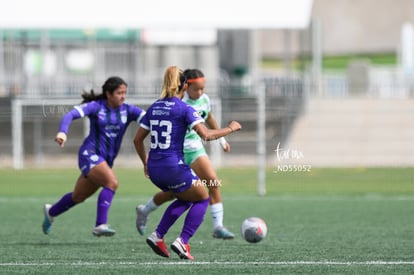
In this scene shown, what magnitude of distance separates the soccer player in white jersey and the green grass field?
0.20 meters

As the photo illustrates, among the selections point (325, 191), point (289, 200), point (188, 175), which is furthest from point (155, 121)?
point (325, 191)

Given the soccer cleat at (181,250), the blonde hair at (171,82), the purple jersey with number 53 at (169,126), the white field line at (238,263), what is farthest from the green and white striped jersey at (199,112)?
the white field line at (238,263)

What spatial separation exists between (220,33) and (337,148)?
13789 millimetres

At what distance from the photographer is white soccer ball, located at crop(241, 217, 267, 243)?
11.4 m

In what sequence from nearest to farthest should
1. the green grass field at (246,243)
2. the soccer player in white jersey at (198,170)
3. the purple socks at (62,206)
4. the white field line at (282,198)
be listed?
the green grass field at (246,243) < the soccer player in white jersey at (198,170) < the purple socks at (62,206) < the white field line at (282,198)

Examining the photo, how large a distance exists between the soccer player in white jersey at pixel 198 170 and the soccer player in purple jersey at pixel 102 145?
43 cm

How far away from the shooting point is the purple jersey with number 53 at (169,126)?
1000 cm

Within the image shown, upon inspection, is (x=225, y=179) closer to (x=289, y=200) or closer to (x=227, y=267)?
(x=289, y=200)

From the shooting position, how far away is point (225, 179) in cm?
2483

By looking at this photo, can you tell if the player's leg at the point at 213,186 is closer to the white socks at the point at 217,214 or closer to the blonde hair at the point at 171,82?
the white socks at the point at 217,214

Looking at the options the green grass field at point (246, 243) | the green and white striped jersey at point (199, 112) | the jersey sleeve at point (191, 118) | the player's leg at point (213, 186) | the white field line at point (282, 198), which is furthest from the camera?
the white field line at point (282, 198)

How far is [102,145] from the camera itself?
12.4 meters

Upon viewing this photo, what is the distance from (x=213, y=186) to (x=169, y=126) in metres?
2.28

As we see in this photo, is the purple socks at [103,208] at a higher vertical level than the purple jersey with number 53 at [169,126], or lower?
lower
